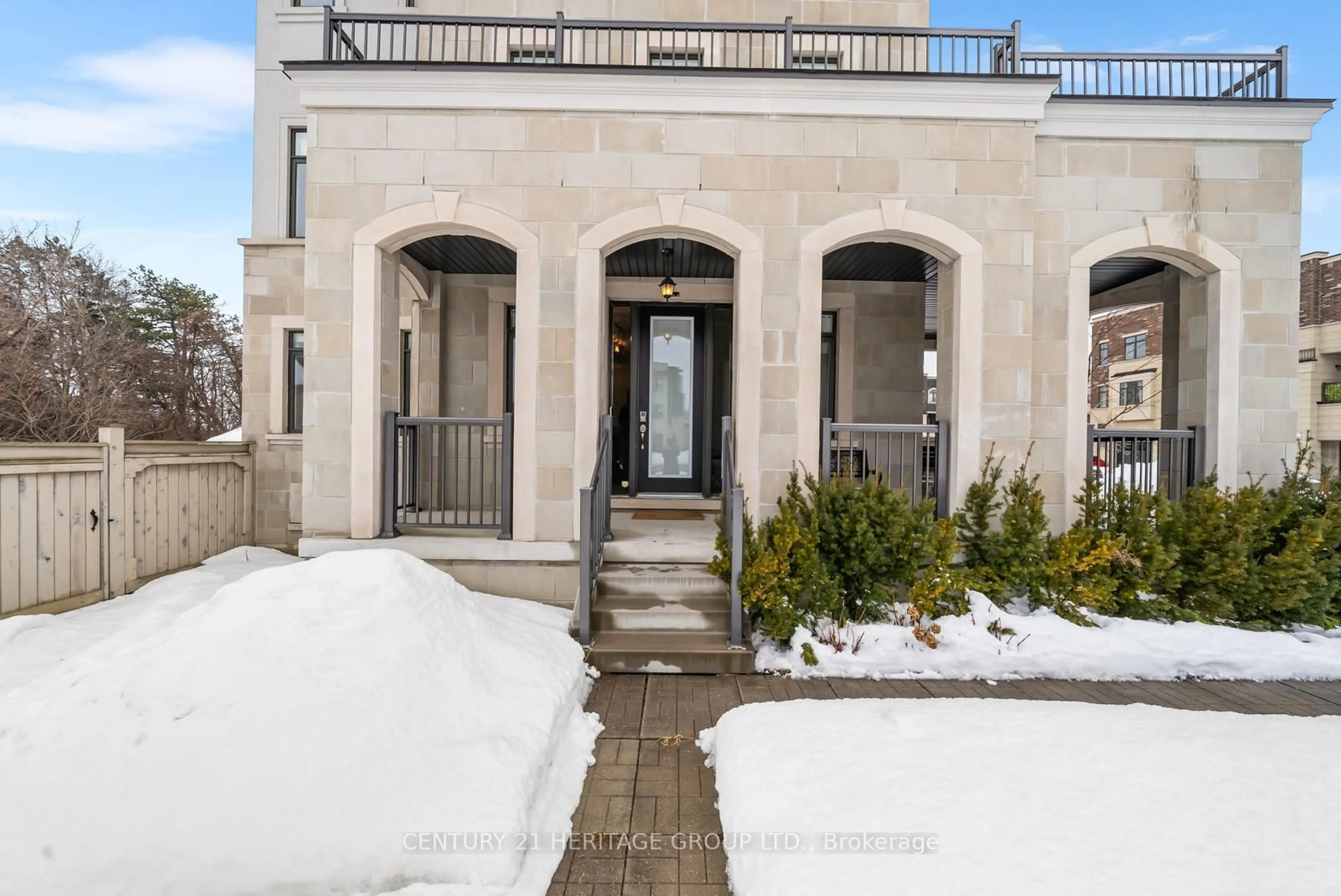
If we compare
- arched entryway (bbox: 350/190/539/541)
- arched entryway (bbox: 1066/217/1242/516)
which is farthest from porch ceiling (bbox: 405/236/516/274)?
arched entryway (bbox: 1066/217/1242/516)

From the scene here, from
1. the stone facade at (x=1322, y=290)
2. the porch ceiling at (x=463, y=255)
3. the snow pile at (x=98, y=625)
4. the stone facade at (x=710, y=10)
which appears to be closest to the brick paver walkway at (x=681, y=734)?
the snow pile at (x=98, y=625)

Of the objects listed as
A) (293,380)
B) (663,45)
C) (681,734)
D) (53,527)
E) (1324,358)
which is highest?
(663,45)

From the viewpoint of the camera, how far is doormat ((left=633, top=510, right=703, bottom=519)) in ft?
21.0

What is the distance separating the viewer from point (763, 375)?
4914mm

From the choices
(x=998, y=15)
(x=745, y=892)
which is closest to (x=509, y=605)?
(x=745, y=892)

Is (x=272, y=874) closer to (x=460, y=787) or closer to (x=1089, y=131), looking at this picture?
(x=460, y=787)

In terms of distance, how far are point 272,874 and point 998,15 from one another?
25.4 meters

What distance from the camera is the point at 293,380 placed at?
7406mm

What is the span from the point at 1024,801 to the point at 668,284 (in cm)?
589

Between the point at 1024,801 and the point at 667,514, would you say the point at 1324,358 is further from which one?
the point at 1024,801

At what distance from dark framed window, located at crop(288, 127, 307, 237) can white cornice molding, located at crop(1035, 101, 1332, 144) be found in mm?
8190

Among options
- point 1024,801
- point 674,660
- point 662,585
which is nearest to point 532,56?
point 662,585

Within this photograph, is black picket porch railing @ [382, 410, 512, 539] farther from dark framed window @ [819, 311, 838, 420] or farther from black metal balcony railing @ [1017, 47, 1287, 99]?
black metal balcony railing @ [1017, 47, 1287, 99]

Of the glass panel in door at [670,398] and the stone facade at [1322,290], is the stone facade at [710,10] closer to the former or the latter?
the glass panel in door at [670,398]
